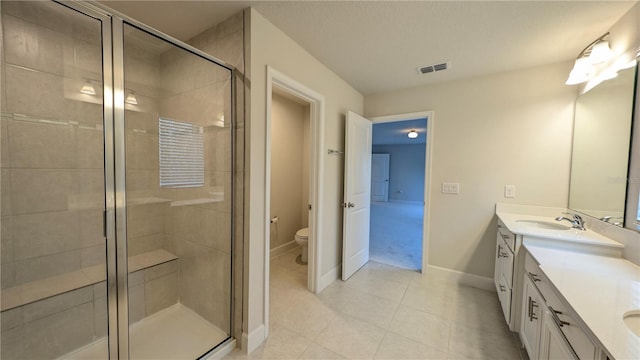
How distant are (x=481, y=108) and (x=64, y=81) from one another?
367cm

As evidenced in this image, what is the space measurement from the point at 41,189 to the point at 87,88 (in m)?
0.74

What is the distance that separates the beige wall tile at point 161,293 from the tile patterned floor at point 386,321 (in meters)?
0.83

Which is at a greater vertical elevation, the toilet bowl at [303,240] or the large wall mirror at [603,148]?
the large wall mirror at [603,148]

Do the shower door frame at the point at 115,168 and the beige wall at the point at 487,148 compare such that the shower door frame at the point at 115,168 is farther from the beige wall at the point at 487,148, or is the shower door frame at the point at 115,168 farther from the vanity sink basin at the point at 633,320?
the beige wall at the point at 487,148

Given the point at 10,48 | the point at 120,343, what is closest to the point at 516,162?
the point at 120,343

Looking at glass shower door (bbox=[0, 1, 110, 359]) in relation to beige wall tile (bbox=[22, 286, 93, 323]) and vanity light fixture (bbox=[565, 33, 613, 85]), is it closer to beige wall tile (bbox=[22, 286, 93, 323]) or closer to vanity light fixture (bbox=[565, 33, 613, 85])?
beige wall tile (bbox=[22, 286, 93, 323])

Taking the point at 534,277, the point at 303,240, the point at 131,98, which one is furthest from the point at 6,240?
the point at 534,277

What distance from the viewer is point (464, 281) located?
2.75 metres

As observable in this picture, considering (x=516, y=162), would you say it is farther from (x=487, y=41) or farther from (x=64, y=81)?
(x=64, y=81)

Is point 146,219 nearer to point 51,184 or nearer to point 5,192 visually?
point 51,184

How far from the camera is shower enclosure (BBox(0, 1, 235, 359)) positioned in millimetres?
1360

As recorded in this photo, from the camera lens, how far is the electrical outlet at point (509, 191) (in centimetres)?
246

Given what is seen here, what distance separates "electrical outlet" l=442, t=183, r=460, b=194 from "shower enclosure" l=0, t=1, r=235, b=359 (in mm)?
2428

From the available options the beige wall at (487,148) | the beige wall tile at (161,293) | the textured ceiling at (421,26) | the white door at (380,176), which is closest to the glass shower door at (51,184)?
the beige wall tile at (161,293)
